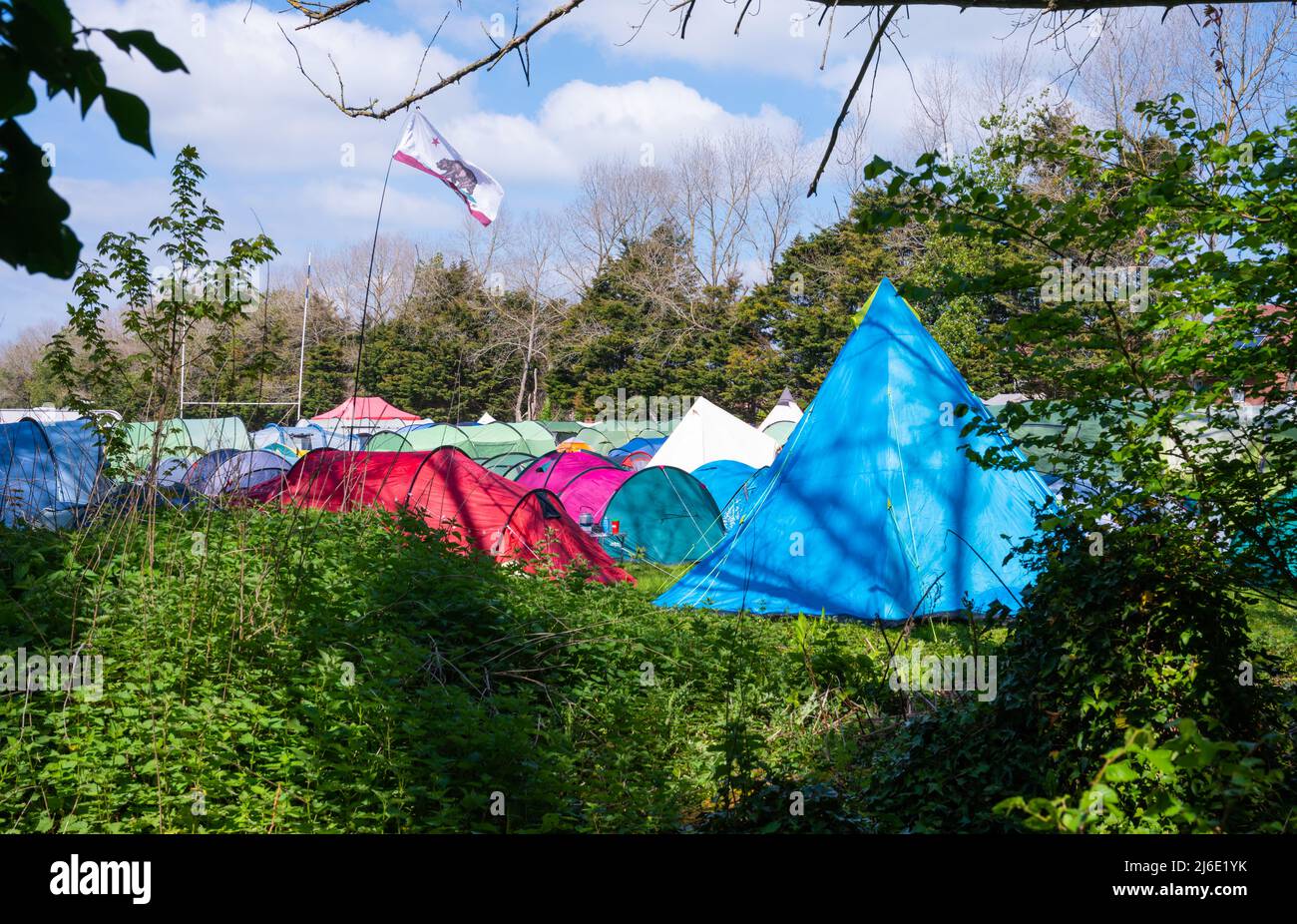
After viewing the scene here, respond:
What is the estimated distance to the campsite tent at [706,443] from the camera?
1842cm

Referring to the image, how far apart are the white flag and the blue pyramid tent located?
3.51m

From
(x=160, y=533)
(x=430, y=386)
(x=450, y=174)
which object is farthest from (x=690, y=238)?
(x=160, y=533)

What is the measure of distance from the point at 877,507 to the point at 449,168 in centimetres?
472

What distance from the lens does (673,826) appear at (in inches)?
152

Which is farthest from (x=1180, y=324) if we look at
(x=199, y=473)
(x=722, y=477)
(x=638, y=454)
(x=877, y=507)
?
(x=638, y=454)

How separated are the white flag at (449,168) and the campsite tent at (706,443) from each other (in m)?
10.1

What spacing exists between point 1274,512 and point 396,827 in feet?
11.2

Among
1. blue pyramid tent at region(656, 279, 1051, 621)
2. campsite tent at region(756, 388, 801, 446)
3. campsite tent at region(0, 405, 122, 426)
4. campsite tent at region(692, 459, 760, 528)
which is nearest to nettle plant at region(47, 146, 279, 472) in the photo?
campsite tent at region(0, 405, 122, 426)

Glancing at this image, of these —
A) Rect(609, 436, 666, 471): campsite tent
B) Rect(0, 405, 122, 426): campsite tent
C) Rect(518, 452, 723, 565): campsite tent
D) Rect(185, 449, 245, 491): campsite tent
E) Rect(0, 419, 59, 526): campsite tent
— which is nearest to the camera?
Rect(185, 449, 245, 491): campsite tent

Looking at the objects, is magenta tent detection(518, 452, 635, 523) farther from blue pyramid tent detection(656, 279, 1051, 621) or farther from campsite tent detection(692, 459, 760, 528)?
blue pyramid tent detection(656, 279, 1051, 621)

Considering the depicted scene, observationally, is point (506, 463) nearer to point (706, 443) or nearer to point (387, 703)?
point (706, 443)

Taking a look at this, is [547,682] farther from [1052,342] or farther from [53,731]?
[1052,342]

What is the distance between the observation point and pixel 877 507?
28.2ft

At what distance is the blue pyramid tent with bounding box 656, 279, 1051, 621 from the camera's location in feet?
27.7
